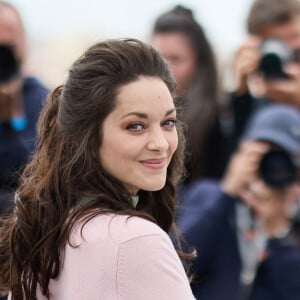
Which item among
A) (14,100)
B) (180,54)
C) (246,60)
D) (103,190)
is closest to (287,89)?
(246,60)

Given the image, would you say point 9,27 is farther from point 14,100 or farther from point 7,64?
point 14,100

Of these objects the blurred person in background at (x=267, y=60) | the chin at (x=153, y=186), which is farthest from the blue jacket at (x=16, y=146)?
the chin at (x=153, y=186)

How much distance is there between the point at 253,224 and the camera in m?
3.25

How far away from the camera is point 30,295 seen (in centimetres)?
219

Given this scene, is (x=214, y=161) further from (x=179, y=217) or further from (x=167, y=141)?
(x=167, y=141)

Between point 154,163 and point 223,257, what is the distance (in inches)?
44.1

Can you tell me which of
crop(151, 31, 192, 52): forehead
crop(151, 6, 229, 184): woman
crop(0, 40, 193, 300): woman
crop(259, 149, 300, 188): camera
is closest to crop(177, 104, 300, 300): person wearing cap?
crop(259, 149, 300, 188): camera

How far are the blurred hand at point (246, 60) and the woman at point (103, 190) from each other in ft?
5.55

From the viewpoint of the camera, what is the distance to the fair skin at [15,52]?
352 centimetres

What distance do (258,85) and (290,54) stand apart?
7.1 inches

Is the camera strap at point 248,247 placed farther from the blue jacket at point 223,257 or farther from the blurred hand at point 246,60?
the blurred hand at point 246,60

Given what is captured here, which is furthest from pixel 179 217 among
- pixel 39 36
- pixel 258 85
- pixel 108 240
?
pixel 39 36

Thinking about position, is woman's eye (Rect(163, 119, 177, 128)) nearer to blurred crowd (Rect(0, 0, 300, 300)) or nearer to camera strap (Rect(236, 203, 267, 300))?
blurred crowd (Rect(0, 0, 300, 300))

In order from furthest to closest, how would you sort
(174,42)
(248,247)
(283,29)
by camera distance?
(174,42)
(283,29)
(248,247)
